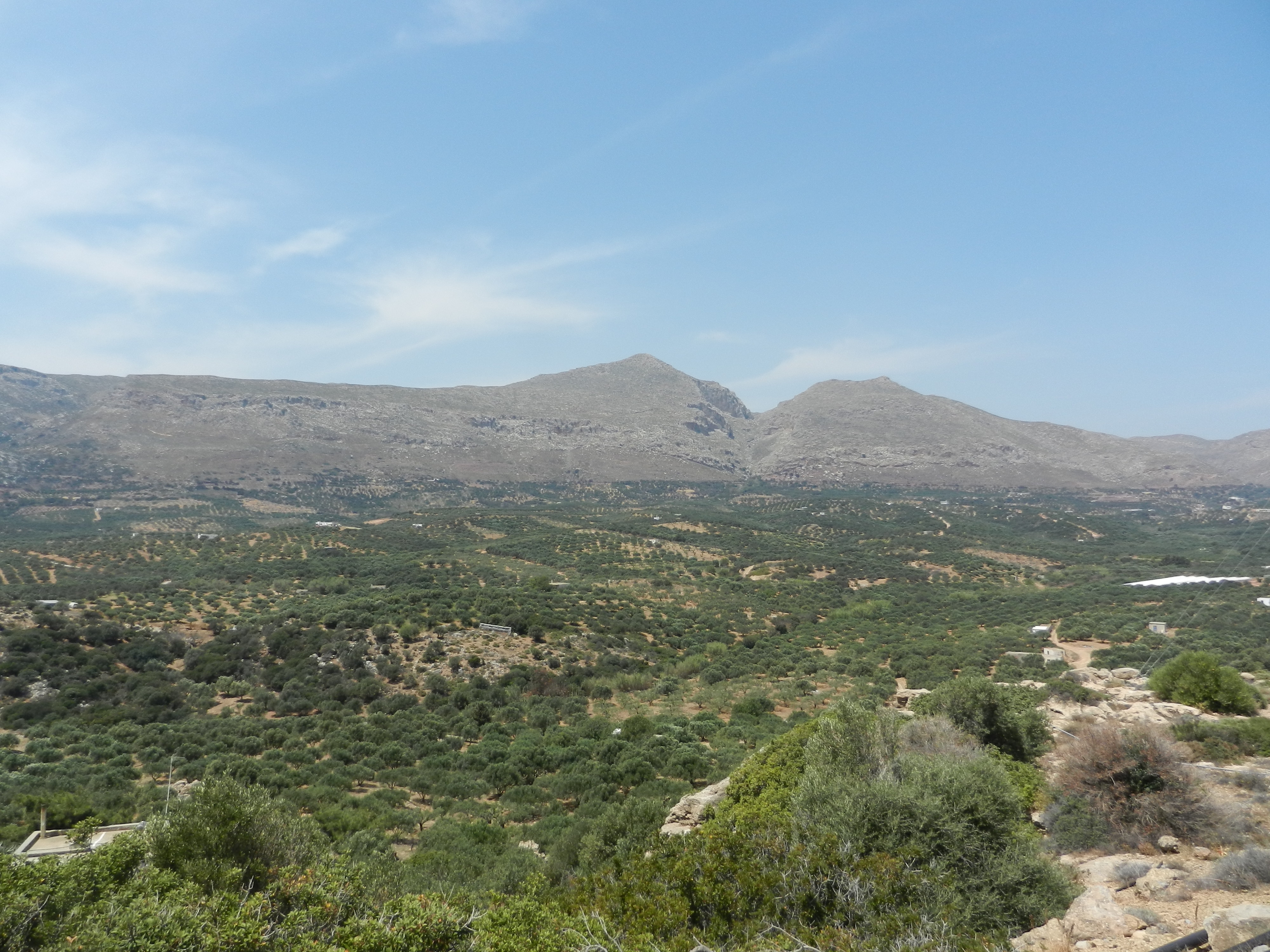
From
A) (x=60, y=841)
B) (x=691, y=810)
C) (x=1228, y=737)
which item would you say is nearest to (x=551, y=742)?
(x=691, y=810)

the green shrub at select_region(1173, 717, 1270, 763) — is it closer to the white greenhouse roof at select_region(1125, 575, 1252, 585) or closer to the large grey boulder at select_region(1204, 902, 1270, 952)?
the large grey boulder at select_region(1204, 902, 1270, 952)

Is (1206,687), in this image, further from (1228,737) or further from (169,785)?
(169,785)

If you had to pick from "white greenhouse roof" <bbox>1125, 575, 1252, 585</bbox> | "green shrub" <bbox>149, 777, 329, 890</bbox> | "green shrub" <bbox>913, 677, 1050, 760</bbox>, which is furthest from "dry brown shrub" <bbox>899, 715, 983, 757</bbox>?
"white greenhouse roof" <bbox>1125, 575, 1252, 585</bbox>

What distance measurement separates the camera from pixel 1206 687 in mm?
19484

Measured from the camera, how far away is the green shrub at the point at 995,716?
607 inches

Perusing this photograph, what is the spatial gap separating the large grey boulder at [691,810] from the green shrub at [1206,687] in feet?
52.9

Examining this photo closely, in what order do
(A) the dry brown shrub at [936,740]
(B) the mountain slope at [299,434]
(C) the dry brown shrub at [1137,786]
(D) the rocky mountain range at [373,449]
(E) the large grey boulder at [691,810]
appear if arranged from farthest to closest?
(B) the mountain slope at [299,434] → (D) the rocky mountain range at [373,449] → (E) the large grey boulder at [691,810] → (A) the dry brown shrub at [936,740] → (C) the dry brown shrub at [1137,786]

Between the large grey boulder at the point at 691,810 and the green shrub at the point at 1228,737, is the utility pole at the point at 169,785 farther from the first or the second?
the green shrub at the point at 1228,737

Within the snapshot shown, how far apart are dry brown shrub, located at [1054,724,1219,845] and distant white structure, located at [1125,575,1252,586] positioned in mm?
48212

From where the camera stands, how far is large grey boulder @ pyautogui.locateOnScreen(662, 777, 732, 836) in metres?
13.1

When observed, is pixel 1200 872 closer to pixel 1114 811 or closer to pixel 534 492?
pixel 1114 811

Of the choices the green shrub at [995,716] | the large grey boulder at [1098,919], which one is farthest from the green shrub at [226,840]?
the green shrub at [995,716]

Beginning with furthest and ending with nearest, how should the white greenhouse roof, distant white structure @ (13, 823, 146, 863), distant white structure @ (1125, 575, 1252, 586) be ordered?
the white greenhouse roof < distant white structure @ (1125, 575, 1252, 586) < distant white structure @ (13, 823, 146, 863)

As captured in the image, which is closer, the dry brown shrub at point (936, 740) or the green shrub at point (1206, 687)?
the dry brown shrub at point (936, 740)
